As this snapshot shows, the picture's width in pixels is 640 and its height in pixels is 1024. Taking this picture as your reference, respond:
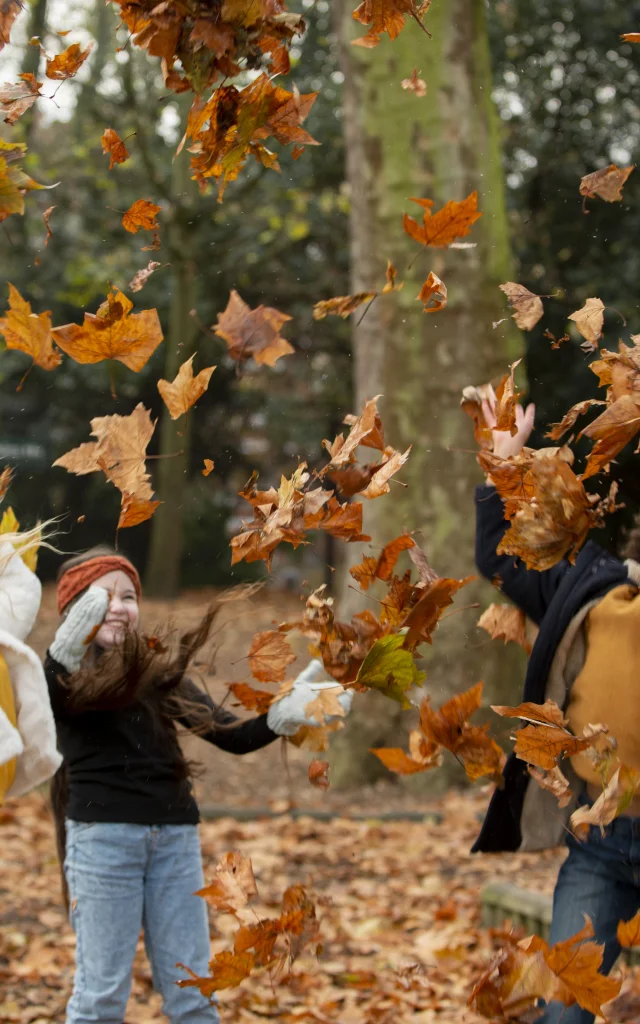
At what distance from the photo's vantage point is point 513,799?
2635mm

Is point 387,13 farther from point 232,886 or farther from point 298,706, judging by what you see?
point 232,886

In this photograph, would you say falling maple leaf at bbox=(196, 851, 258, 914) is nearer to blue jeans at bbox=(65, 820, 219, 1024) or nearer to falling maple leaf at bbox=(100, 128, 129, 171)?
blue jeans at bbox=(65, 820, 219, 1024)

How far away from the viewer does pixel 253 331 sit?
106 inches

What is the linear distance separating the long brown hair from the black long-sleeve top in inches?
0.6

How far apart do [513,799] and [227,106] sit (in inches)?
68.3

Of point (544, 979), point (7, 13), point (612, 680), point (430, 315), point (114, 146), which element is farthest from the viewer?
point (430, 315)

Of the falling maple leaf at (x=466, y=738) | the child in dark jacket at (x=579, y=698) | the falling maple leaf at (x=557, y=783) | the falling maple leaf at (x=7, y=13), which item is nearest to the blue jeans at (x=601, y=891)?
the child in dark jacket at (x=579, y=698)

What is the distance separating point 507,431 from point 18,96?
4.42 ft

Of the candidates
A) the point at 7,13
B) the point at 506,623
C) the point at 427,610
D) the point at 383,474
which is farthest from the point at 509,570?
the point at 7,13

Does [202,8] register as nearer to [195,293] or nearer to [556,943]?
[556,943]

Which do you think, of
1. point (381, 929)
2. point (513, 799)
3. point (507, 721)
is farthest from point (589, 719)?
point (507, 721)

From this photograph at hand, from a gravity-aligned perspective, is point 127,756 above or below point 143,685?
below

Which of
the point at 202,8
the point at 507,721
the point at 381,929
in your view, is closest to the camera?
the point at 202,8

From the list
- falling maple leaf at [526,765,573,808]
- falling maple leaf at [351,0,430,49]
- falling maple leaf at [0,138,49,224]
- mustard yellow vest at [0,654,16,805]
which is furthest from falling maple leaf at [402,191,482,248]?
mustard yellow vest at [0,654,16,805]
